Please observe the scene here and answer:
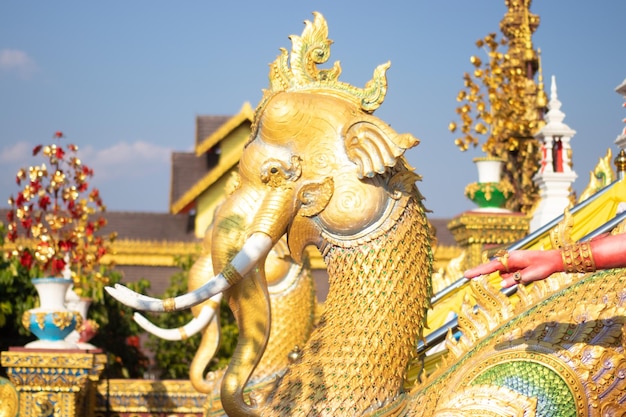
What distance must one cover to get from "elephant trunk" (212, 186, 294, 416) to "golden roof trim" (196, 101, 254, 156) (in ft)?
40.4

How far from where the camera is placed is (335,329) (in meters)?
3.44

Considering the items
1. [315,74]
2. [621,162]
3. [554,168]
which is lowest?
[315,74]

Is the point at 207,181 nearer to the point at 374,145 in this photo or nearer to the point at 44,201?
the point at 44,201

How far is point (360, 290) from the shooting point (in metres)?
3.41

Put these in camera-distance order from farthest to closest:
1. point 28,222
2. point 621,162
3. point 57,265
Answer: point 28,222 < point 57,265 < point 621,162

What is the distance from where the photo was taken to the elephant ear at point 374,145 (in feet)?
10.9

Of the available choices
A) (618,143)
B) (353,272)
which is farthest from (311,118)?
(618,143)

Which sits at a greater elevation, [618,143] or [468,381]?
[618,143]

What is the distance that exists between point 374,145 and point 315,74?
423mm

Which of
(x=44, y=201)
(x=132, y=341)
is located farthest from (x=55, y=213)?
(x=132, y=341)

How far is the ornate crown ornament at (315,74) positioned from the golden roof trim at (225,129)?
39.9ft

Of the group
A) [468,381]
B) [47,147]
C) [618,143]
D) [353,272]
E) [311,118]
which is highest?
[47,147]

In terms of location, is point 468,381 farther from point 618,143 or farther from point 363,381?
point 618,143

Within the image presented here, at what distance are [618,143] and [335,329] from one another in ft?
11.6
